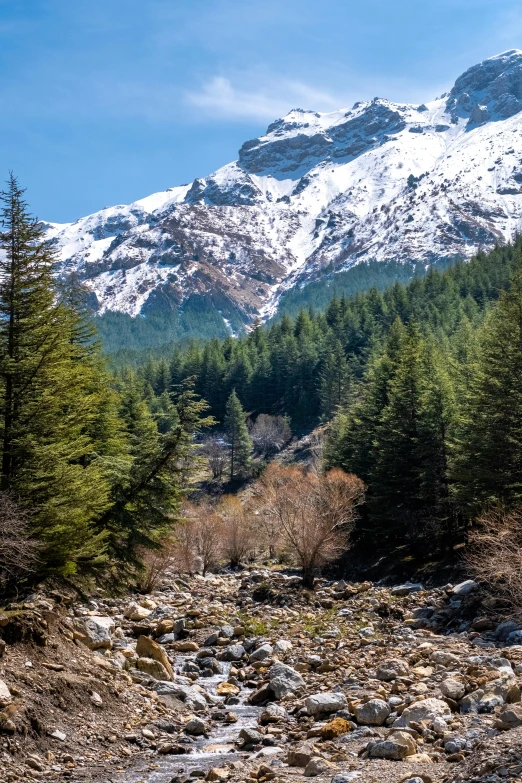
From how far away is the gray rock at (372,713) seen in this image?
47.7 feet

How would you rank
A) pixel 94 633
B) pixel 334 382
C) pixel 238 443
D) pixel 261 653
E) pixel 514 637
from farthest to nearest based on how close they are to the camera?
1. pixel 334 382
2. pixel 238 443
3. pixel 261 653
4. pixel 514 637
5. pixel 94 633

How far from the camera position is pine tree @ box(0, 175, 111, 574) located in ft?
56.4

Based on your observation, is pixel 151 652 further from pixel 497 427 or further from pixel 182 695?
pixel 497 427

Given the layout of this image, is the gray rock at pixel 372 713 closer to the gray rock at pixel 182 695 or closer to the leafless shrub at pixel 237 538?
the gray rock at pixel 182 695

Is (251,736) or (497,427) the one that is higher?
(497,427)

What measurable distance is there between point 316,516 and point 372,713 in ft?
75.2

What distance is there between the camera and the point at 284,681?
716 inches

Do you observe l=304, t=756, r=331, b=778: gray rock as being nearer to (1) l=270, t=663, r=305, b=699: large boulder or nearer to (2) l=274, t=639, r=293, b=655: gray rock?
(1) l=270, t=663, r=305, b=699: large boulder

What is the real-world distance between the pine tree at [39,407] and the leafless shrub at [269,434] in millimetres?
86274

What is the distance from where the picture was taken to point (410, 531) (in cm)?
4353

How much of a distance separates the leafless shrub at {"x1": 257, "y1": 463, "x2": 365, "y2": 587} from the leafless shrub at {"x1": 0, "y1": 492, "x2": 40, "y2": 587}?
21.4m

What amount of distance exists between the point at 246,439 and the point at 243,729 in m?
83.1

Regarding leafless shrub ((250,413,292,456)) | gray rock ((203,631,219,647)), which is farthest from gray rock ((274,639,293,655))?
leafless shrub ((250,413,292,456))

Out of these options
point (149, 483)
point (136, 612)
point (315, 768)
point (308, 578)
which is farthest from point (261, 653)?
point (308, 578)
